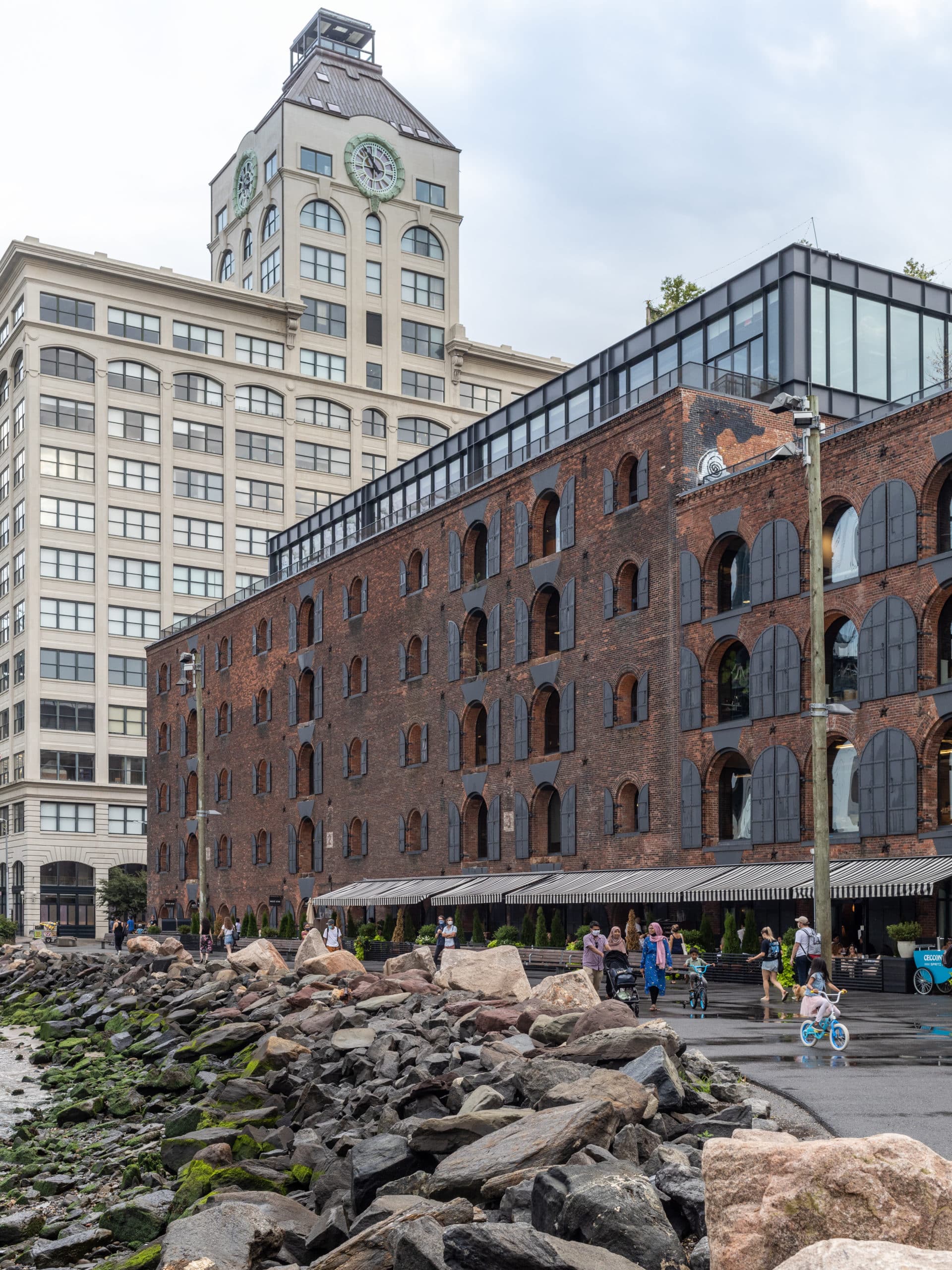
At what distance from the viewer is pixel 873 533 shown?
141ft

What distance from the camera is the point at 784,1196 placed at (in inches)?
324

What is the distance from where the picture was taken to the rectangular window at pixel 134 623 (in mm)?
109562

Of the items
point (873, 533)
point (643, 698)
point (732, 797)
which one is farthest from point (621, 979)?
point (643, 698)

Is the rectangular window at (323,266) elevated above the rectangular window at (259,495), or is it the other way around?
the rectangular window at (323,266)

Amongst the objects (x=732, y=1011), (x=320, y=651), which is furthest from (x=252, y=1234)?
(x=320, y=651)

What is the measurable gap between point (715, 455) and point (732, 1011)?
Result: 86.4 feet

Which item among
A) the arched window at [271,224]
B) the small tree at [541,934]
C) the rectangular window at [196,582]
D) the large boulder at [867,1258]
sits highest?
the arched window at [271,224]

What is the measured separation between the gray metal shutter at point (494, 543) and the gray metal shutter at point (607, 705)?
8947mm

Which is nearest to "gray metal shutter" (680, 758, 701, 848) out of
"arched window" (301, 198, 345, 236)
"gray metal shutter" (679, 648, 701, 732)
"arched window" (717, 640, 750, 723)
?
"gray metal shutter" (679, 648, 701, 732)

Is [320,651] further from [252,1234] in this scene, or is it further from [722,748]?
[252,1234]

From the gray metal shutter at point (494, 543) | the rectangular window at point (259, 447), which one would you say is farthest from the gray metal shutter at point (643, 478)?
the rectangular window at point (259, 447)

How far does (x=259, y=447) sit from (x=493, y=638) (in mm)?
59429

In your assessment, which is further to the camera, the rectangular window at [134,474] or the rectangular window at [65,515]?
the rectangular window at [134,474]

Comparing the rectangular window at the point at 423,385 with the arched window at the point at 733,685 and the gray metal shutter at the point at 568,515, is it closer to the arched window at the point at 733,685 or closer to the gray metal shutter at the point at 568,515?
the gray metal shutter at the point at 568,515
